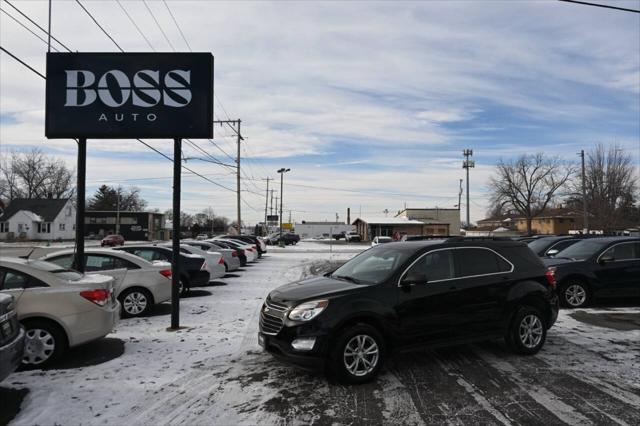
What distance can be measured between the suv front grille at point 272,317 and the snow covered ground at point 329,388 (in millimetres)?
593

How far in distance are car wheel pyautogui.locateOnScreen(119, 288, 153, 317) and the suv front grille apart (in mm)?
4831

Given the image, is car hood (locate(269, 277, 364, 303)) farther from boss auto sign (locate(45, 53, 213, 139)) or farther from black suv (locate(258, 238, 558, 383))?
boss auto sign (locate(45, 53, 213, 139))

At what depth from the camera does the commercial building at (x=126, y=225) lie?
80312 mm

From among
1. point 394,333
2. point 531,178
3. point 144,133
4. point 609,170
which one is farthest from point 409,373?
point 531,178

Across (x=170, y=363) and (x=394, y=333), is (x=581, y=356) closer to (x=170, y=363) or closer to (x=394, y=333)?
(x=394, y=333)

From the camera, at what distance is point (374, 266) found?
645 centimetres

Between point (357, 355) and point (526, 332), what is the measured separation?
2.74 m

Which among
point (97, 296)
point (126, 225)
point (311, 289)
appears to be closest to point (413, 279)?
point (311, 289)

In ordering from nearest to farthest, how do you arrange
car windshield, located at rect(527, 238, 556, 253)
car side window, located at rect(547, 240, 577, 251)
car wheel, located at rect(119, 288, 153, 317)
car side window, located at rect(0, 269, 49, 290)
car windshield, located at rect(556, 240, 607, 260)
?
car side window, located at rect(0, 269, 49, 290) → car wheel, located at rect(119, 288, 153, 317) → car windshield, located at rect(556, 240, 607, 260) → car side window, located at rect(547, 240, 577, 251) → car windshield, located at rect(527, 238, 556, 253)

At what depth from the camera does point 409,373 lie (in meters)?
5.84

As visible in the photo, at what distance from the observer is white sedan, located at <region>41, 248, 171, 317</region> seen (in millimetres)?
9695

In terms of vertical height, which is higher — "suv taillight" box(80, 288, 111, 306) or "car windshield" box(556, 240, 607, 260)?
"car windshield" box(556, 240, 607, 260)

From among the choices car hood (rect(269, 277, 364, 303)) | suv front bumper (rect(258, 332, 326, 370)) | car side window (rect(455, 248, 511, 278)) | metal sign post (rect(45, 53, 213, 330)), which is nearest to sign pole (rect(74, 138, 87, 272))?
metal sign post (rect(45, 53, 213, 330))

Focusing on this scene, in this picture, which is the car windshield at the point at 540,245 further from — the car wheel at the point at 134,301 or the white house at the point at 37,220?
the white house at the point at 37,220
